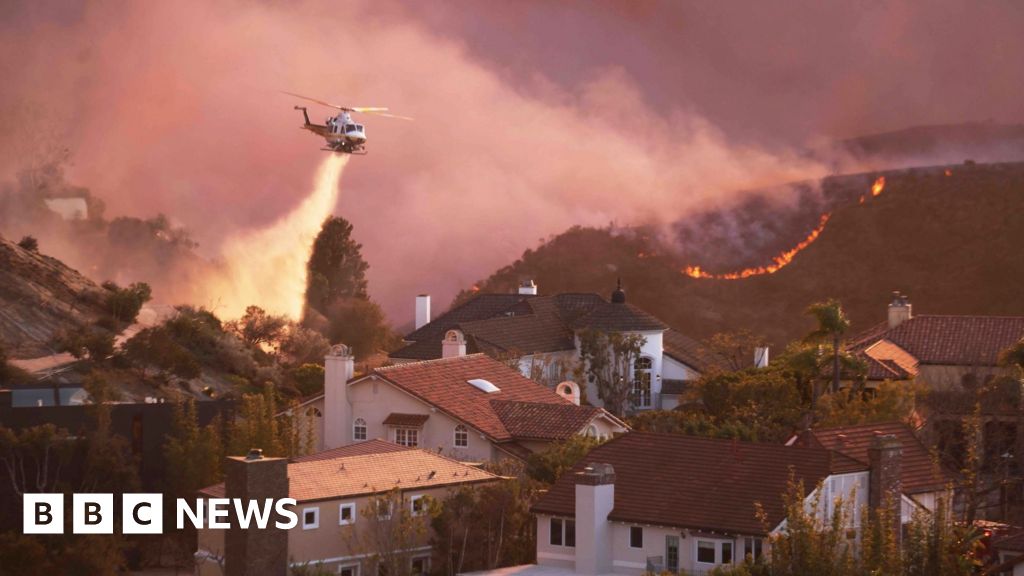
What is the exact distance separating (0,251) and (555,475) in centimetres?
4024

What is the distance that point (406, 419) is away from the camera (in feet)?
257

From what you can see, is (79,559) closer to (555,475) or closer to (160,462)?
(160,462)

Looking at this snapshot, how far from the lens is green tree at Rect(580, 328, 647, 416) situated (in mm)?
100875

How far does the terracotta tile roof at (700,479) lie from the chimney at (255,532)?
7372 millimetres

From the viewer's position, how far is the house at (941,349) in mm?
90375

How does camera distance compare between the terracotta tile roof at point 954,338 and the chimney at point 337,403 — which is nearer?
the chimney at point 337,403

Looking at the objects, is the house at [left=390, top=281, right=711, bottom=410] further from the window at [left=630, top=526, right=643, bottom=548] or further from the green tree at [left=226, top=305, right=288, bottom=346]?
the window at [left=630, top=526, right=643, bottom=548]

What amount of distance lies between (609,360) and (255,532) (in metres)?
45.9

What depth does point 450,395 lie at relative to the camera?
262 feet

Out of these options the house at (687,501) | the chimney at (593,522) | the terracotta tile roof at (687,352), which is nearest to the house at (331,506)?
the house at (687,501)

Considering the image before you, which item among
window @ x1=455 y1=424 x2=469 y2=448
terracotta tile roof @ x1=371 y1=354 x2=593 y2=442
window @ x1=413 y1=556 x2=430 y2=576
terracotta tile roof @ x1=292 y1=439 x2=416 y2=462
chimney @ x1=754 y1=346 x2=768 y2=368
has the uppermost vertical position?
chimney @ x1=754 y1=346 x2=768 y2=368

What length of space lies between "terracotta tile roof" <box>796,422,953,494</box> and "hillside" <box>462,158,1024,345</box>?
68421 mm

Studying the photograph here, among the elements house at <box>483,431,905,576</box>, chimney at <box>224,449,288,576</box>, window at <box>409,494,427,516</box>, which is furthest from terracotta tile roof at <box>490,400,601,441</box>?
chimney at <box>224,449,288,576</box>

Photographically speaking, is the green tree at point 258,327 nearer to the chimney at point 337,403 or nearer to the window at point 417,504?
the chimney at point 337,403
